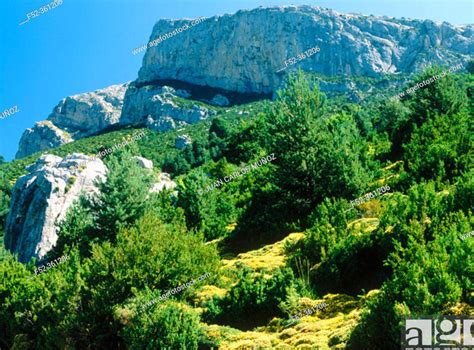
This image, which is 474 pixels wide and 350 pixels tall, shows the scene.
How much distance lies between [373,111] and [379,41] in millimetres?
114584

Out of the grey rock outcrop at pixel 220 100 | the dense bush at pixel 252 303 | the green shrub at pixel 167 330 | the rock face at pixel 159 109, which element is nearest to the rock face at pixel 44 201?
the dense bush at pixel 252 303

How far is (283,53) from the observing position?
598ft

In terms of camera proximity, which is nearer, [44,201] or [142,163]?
[44,201]

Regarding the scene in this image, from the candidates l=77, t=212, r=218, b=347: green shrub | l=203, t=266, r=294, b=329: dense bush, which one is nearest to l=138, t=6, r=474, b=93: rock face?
l=77, t=212, r=218, b=347: green shrub

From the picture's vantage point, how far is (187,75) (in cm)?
19812

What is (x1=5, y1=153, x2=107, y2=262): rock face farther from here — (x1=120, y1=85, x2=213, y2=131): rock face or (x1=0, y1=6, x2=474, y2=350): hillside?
(x1=120, y1=85, x2=213, y2=131): rock face

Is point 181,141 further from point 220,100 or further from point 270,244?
point 270,244

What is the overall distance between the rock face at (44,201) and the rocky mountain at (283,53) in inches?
4680

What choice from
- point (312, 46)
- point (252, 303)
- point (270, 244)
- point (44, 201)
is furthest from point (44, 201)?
point (312, 46)

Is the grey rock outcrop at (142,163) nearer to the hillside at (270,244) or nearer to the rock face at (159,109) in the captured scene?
→ the hillside at (270,244)

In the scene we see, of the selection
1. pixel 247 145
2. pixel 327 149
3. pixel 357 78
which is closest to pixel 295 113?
pixel 327 149

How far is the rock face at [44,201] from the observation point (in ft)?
90.8

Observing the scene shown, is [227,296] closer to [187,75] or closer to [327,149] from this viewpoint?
[327,149]

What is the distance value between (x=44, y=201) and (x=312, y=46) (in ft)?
531
